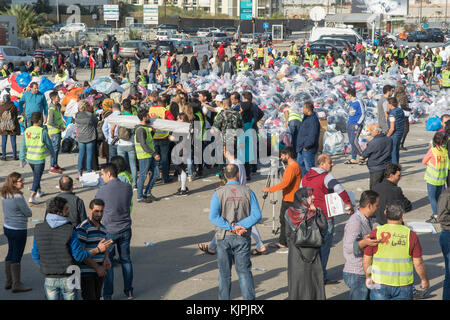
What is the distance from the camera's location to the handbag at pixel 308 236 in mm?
5727

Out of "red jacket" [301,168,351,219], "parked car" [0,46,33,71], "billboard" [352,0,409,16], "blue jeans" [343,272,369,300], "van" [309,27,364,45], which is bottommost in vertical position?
"blue jeans" [343,272,369,300]

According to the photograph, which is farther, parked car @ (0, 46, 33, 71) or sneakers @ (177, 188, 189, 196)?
parked car @ (0, 46, 33, 71)

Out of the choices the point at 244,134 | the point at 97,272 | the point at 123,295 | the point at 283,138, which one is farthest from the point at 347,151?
the point at 97,272

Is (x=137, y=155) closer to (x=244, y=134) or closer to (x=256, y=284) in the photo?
(x=244, y=134)

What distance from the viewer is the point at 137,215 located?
10.1m

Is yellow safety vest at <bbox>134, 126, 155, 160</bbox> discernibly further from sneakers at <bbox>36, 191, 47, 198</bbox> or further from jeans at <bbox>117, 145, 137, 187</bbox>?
sneakers at <bbox>36, 191, 47, 198</bbox>

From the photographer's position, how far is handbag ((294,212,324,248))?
5.73 m

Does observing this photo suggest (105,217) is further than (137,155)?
No

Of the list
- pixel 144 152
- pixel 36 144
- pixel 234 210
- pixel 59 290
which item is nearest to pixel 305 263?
pixel 234 210

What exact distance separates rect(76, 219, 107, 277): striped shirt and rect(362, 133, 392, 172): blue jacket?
5000 mm

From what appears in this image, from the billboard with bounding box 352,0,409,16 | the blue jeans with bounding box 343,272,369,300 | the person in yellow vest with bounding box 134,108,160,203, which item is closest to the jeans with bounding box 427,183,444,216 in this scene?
the blue jeans with bounding box 343,272,369,300

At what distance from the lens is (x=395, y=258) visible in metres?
5.26

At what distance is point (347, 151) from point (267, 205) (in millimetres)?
4659

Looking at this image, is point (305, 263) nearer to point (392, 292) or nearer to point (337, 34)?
point (392, 292)
